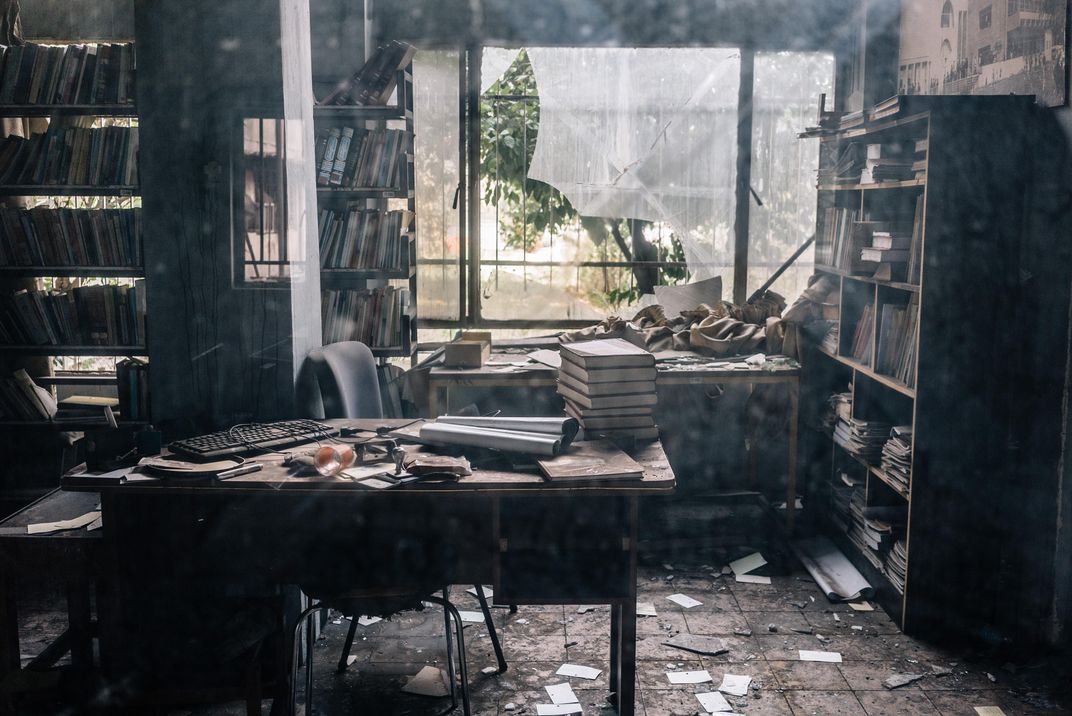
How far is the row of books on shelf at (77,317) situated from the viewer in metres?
4.75

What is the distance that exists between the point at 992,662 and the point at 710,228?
264 centimetres

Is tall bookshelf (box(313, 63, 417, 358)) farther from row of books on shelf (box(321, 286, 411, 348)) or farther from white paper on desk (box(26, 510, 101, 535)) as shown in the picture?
white paper on desk (box(26, 510, 101, 535))

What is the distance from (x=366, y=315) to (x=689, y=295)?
1.73 m

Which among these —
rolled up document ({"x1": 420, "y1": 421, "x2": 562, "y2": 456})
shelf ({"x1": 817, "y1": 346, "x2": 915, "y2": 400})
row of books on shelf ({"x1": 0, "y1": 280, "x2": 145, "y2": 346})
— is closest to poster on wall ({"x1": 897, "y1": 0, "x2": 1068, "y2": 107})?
shelf ({"x1": 817, "y1": 346, "x2": 915, "y2": 400})

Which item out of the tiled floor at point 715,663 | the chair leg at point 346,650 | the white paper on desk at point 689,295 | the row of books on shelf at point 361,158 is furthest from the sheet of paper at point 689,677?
the row of books on shelf at point 361,158

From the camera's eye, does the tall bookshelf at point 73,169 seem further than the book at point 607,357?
Yes

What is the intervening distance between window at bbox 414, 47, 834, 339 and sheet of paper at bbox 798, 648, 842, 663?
2.30 m

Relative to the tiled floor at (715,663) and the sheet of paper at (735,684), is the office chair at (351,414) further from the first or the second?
the sheet of paper at (735,684)

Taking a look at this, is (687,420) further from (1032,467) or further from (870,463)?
(1032,467)

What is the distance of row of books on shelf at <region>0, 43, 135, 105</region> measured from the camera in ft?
15.2

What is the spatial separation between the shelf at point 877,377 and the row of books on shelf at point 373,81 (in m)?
2.44

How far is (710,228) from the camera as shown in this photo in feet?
17.4

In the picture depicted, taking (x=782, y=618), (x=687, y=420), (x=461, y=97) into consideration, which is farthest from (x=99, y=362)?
(x=782, y=618)

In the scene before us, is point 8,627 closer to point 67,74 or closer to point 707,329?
point 67,74
